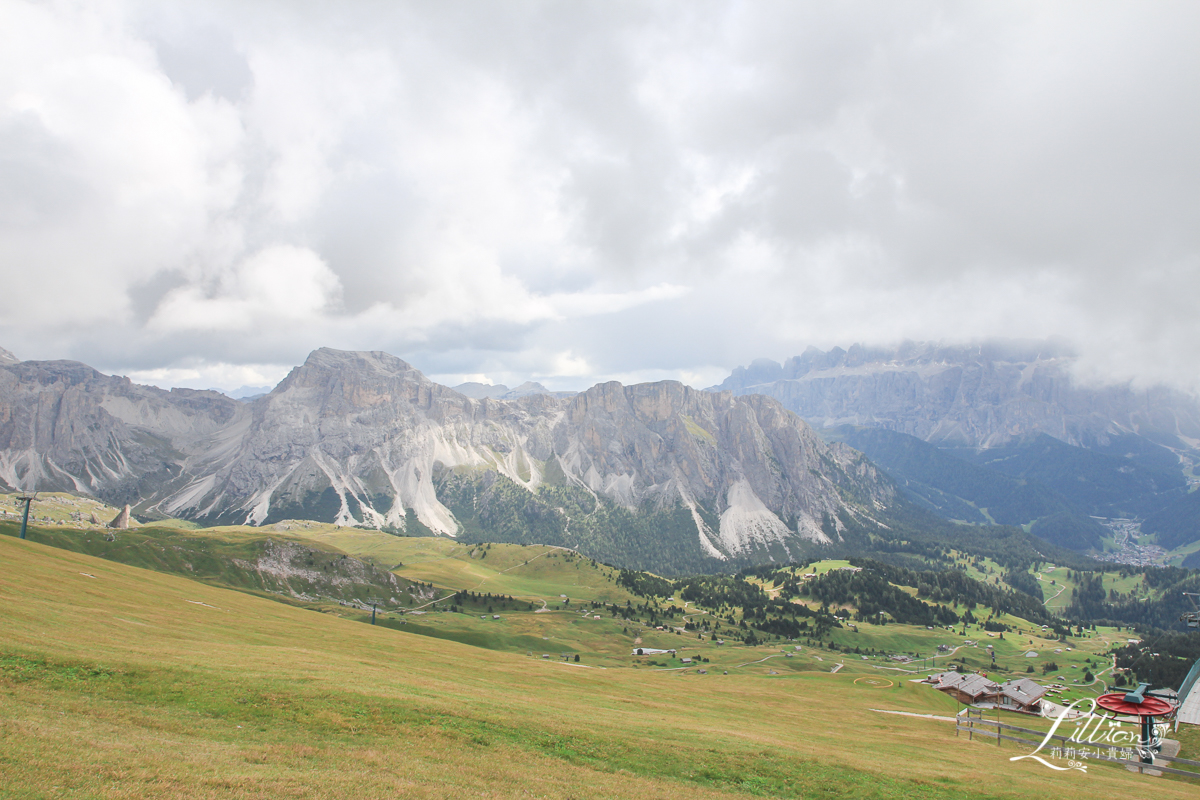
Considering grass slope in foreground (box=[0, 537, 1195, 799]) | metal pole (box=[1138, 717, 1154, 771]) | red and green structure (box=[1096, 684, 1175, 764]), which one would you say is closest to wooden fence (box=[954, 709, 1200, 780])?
metal pole (box=[1138, 717, 1154, 771])

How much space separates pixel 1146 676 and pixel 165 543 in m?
307

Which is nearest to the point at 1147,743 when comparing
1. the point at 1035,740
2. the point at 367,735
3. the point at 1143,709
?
the point at 1143,709

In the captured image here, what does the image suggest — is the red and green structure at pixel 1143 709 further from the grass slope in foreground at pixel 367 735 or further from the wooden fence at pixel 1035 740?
the grass slope in foreground at pixel 367 735

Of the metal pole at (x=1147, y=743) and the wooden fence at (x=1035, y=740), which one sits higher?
the metal pole at (x=1147, y=743)

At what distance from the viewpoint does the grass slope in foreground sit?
2181 centimetres

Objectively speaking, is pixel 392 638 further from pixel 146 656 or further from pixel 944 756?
pixel 944 756

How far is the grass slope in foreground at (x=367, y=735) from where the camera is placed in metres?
21.8

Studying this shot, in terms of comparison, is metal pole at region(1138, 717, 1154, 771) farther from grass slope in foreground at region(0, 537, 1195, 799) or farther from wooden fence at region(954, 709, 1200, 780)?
grass slope in foreground at region(0, 537, 1195, 799)

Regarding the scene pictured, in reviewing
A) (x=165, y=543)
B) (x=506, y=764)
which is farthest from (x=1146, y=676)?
(x=165, y=543)

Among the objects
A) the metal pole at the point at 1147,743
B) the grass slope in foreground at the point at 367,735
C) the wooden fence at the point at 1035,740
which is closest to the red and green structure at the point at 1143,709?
the metal pole at the point at 1147,743

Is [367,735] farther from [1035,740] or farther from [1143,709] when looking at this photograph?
[1035,740]

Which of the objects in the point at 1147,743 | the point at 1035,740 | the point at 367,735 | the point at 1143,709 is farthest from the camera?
the point at 1035,740

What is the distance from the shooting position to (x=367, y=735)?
2941 cm

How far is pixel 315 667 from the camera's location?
4631cm
